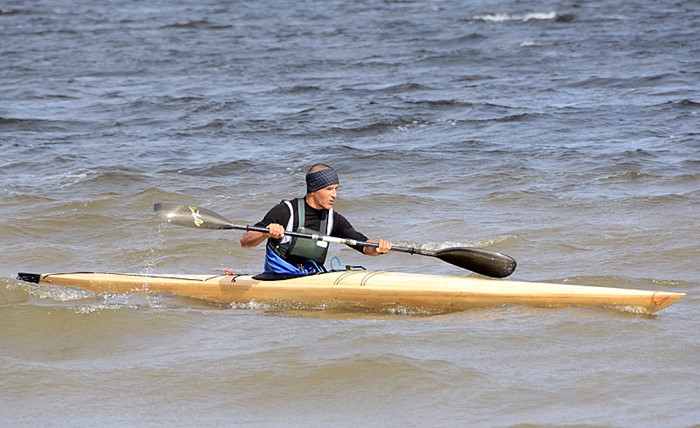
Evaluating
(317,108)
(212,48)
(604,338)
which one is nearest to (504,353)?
(604,338)

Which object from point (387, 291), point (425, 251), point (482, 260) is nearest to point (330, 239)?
point (387, 291)

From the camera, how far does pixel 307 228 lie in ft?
22.5

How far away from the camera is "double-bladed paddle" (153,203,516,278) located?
6.70 meters

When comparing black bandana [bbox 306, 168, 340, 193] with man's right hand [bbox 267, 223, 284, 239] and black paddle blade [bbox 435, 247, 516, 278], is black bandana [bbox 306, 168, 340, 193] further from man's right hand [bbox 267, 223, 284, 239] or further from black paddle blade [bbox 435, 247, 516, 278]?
black paddle blade [bbox 435, 247, 516, 278]

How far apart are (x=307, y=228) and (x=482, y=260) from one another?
114 cm

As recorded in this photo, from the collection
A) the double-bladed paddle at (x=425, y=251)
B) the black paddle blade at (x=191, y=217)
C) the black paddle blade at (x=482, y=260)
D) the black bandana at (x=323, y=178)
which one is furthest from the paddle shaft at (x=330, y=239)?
the black paddle blade at (x=191, y=217)

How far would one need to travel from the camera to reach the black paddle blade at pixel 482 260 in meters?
6.70

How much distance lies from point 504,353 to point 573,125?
8953 millimetres

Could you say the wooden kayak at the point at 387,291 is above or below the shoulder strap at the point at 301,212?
below

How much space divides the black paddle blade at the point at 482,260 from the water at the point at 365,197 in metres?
0.43

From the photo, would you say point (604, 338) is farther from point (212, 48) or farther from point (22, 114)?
point (212, 48)

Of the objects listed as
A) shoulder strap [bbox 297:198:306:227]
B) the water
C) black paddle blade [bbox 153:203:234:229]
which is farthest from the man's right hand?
black paddle blade [bbox 153:203:234:229]

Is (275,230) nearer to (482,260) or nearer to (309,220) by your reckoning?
(309,220)

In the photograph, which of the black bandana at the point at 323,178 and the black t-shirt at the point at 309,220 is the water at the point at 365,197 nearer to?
the black t-shirt at the point at 309,220
